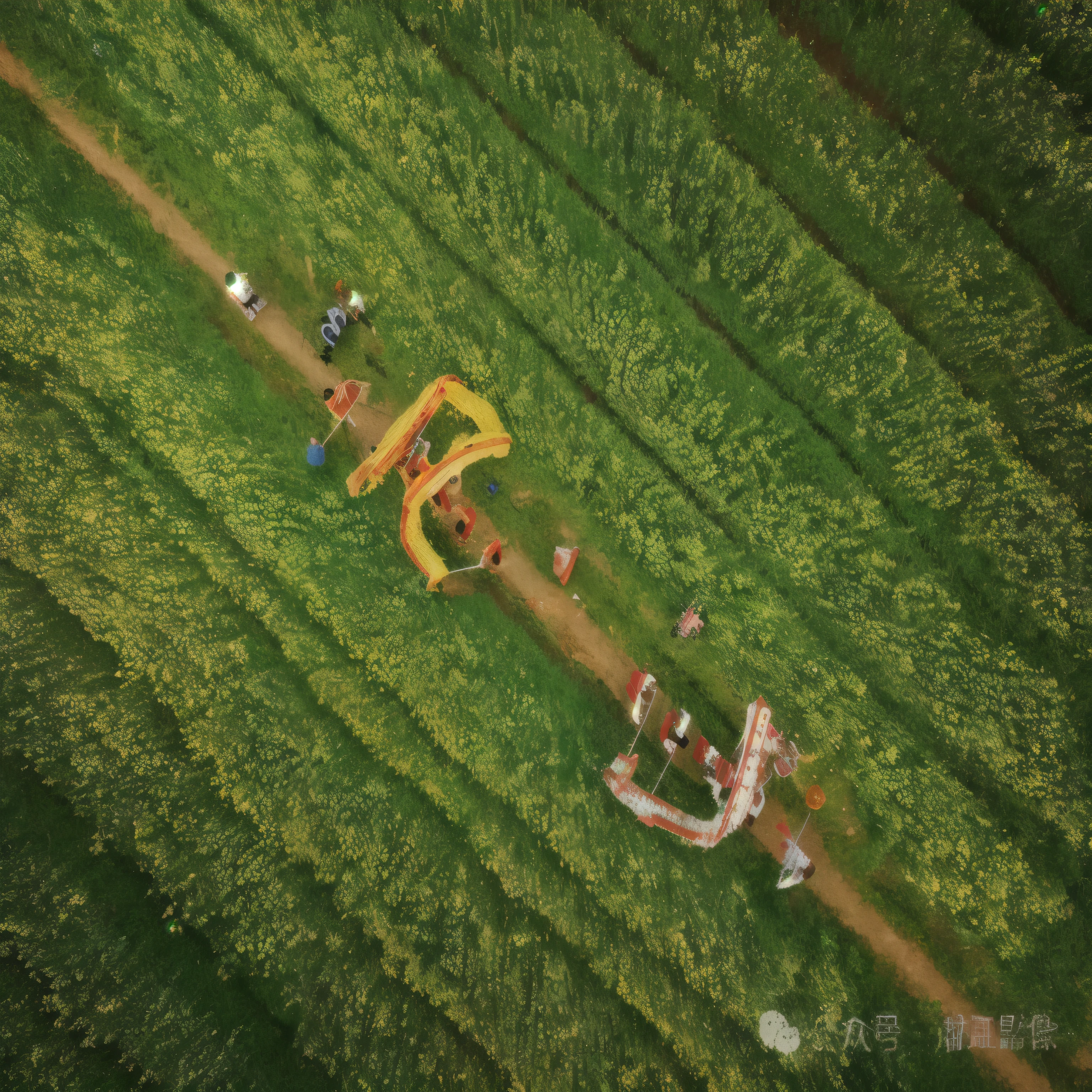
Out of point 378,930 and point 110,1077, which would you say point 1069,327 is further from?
point 110,1077

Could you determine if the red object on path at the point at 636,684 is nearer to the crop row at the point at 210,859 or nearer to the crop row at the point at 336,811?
the crop row at the point at 336,811

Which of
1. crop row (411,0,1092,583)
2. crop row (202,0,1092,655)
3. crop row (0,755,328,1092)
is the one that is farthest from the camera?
crop row (202,0,1092,655)

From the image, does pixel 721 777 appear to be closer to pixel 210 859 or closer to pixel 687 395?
pixel 687 395

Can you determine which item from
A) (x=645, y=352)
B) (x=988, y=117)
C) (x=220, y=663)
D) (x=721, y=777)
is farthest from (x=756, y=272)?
(x=220, y=663)

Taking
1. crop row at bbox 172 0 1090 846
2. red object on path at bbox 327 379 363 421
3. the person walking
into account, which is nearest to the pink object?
crop row at bbox 172 0 1090 846

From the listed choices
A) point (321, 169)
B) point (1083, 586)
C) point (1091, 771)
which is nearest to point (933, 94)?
point (1083, 586)

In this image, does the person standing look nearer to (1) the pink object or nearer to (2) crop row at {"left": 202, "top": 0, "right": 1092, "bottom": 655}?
(2) crop row at {"left": 202, "top": 0, "right": 1092, "bottom": 655}

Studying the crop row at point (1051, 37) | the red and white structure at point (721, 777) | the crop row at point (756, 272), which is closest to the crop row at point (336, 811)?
the red and white structure at point (721, 777)
